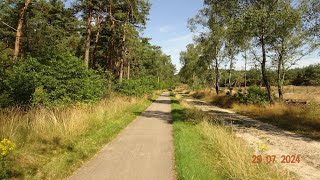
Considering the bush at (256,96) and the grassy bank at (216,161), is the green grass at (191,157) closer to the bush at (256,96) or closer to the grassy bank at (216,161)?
the grassy bank at (216,161)

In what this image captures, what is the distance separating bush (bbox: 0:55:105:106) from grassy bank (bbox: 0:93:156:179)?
95 centimetres

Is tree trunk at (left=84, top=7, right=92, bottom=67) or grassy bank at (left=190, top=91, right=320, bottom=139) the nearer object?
grassy bank at (left=190, top=91, right=320, bottom=139)

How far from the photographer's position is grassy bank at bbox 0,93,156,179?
673cm

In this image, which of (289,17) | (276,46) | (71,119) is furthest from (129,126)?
(276,46)

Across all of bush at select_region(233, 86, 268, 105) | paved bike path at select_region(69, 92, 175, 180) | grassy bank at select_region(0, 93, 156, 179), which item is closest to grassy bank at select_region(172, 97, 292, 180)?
paved bike path at select_region(69, 92, 175, 180)

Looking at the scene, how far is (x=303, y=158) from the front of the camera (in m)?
9.01

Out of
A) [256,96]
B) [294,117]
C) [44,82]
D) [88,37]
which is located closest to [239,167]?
[44,82]

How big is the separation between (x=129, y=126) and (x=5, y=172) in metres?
8.44

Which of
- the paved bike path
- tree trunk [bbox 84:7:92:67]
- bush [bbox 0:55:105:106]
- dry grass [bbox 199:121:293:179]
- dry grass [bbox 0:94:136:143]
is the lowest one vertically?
the paved bike path

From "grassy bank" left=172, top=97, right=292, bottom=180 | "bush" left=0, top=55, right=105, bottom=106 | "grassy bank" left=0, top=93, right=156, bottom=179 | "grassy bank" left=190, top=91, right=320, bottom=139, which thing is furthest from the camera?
"grassy bank" left=190, top=91, right=320, bottom=139

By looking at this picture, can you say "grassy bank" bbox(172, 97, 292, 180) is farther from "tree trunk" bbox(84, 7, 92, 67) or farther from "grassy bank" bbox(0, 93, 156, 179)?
"tree trunk" bbox(84, 7, 92, 67)

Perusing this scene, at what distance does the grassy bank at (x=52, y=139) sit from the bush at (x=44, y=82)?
3.11 ft

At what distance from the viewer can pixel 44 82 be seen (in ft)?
42.6

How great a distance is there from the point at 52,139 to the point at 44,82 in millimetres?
4497
